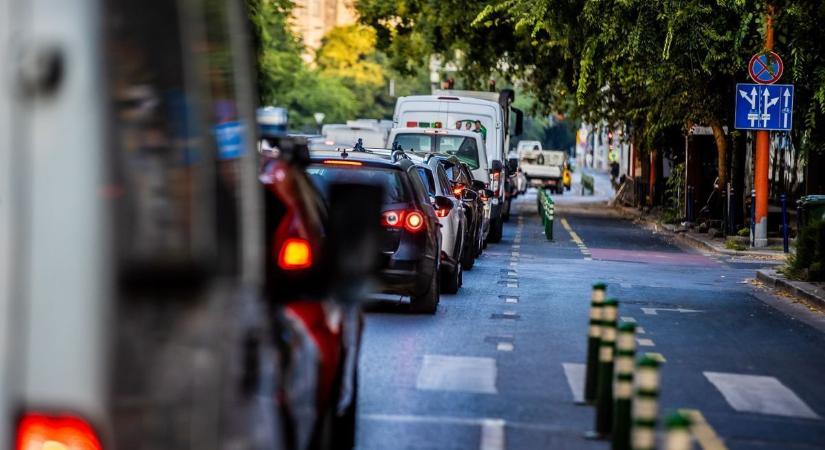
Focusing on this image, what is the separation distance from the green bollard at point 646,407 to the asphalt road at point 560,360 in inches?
88.5

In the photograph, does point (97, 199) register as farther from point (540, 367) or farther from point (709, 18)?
point (709, 18)

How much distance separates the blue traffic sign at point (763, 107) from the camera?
2888 centimetres

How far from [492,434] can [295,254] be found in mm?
3523

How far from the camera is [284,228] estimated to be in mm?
6180

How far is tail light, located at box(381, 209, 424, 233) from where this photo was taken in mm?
14922

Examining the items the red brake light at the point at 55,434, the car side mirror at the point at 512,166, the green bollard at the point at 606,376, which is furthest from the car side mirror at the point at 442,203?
the car side mirror at the point at 512,166

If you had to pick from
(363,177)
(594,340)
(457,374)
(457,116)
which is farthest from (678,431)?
(457,116)

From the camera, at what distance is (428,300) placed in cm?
1534

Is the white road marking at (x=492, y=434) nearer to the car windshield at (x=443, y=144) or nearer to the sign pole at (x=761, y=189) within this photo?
the car windshield at (x=443, y=144)

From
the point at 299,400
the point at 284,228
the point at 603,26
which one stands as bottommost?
the point at 299,400

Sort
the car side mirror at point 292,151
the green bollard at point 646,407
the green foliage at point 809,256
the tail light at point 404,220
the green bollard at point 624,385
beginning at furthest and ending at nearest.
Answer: the green foliage at point 809,256 → the tail light at point 404,220 → the green bollard at point 624,385 → the car side mirror at point 292,151 → the green bollard at point 646,407

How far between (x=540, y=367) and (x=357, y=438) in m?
3.57

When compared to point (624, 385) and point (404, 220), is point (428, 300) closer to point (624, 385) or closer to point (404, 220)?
point (404, 220)

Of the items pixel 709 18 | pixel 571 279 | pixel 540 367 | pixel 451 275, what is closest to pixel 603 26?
pixel 709 18
